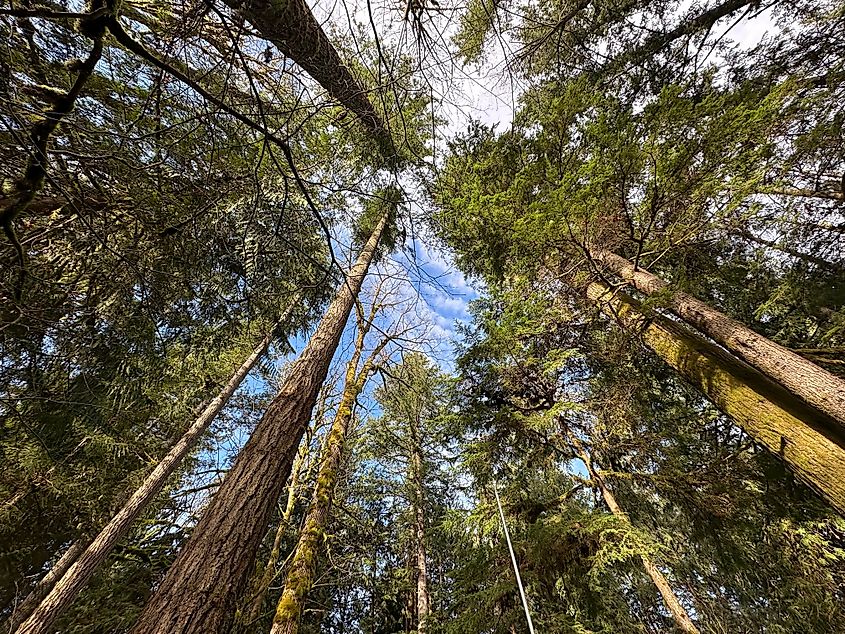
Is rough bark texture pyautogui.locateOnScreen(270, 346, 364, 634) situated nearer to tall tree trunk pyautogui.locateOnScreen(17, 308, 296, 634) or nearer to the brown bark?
tall tree trunk pyautogui.locateOnScreen(17, 308, 296, 634)

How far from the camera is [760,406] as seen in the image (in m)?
3.02

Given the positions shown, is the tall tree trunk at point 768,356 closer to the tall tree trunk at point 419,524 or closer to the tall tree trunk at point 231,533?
the tall tree trunk at point 231,533

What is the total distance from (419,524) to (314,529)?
5.93 metres

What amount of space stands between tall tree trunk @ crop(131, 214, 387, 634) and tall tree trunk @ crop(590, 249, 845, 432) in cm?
351

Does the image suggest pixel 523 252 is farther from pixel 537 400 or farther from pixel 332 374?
pixel 332 374

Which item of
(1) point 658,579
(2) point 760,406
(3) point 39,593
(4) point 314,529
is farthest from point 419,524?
(2) point 760,406

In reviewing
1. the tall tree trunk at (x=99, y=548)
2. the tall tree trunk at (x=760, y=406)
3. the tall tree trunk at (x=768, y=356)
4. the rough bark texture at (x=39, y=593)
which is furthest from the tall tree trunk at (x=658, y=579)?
the rough bark texture at (x=39, y=593)

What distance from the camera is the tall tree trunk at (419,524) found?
696 cm

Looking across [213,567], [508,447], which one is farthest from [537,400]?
[213,567]

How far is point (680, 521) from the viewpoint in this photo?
5766 millimetres

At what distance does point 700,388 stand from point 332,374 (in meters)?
5.18

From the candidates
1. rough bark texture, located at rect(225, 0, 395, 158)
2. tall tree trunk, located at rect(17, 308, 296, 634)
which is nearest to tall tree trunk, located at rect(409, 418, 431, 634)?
tall tree trunk, located at rect(17, 308, 296, 634)

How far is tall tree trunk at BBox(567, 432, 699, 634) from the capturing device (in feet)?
13.2

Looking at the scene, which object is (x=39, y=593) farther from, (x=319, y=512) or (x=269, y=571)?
(x=319, y=512)
